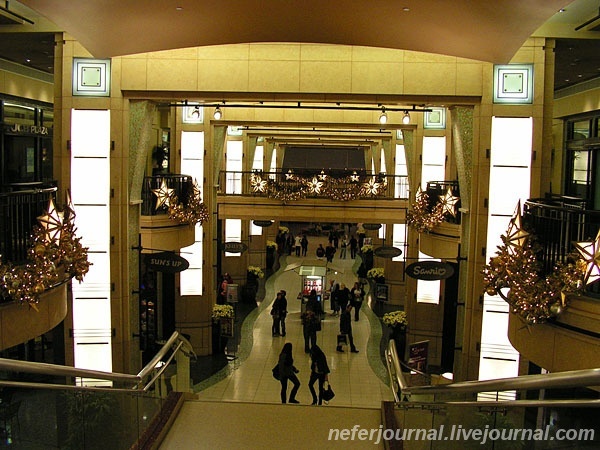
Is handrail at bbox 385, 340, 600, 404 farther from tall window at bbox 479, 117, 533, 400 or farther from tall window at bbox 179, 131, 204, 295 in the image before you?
tall window at bbox 179, 131, 204, 295

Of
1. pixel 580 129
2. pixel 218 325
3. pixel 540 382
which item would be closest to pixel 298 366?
pixel 218 325

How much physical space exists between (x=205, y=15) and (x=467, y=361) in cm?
704

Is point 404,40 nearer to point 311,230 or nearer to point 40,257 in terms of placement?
point 40,257

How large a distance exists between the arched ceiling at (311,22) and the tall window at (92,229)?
2152mm

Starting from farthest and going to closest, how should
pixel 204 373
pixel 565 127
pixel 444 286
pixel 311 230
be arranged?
pixel 311 230
pixel 565 127
pixel 444 286
pixel 204 373

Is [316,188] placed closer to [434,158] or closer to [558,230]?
[434,158]

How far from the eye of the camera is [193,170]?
17734 millimetres

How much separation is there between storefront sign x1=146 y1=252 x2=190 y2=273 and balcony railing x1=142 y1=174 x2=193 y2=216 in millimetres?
1569

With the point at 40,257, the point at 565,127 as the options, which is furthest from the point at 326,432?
the point at 565,127

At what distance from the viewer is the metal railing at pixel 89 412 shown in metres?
5.88

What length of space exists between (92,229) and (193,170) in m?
6.29

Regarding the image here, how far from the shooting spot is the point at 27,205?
847 centimetres

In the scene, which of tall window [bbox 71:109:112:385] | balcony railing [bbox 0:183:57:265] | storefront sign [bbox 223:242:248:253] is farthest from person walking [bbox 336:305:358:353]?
balcony railing [bbox 0:183:57:265]

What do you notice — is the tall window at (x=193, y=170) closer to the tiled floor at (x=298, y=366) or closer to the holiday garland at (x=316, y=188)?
the tiled floor at (x=298, y=366)
